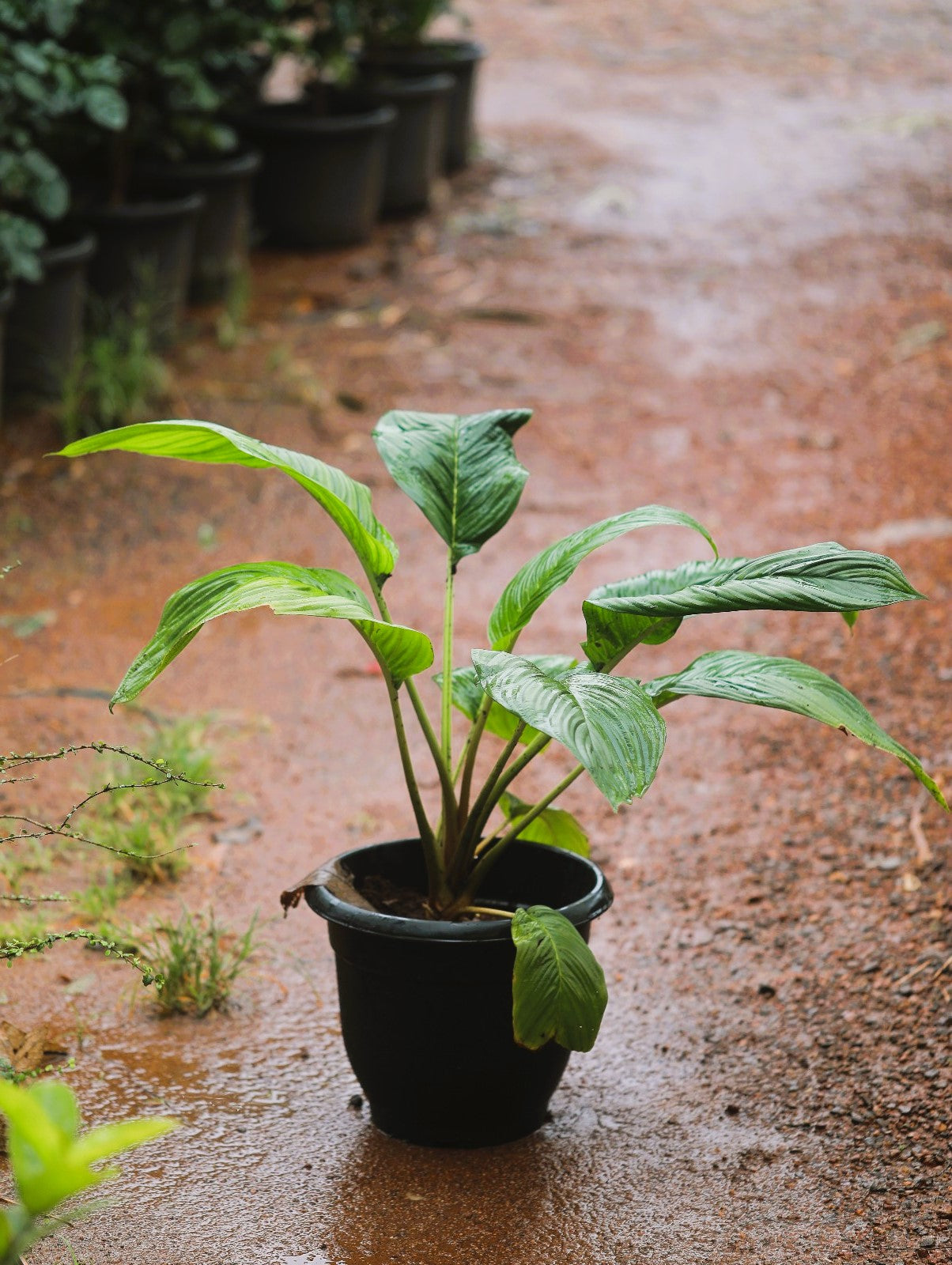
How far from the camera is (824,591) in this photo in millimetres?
1559

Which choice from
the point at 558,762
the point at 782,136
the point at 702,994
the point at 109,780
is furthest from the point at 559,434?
the point at 782,136

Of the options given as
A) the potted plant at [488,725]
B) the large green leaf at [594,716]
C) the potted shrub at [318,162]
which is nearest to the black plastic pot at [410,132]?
the potted shrub at [318,162]

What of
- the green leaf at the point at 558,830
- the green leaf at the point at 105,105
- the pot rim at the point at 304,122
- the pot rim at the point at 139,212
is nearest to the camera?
the green leaf at the point at 558,830

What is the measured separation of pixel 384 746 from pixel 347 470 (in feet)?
4.72

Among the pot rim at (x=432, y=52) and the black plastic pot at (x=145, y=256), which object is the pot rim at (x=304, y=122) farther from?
the black plastic pot at (x=145, y=256)

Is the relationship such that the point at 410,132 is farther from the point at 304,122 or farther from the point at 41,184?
the point at 41,184

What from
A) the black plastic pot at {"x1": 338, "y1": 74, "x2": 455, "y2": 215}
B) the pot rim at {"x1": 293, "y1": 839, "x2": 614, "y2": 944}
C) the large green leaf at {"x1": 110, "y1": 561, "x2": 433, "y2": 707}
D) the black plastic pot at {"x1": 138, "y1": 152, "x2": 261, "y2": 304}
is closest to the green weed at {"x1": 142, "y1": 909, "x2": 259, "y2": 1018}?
the pot rim at {"x1": 293, "y1": 839, "x2": 614, "y2": 944}

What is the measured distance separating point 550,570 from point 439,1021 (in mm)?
613

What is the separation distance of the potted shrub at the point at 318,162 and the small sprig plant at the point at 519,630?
13.4ft

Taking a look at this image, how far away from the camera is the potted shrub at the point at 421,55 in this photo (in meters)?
6.09

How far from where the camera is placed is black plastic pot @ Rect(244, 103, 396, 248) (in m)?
5.66

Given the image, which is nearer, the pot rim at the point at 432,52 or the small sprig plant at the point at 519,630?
the small sprig plant at the point at 519,630

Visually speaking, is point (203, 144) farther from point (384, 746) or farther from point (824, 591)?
point (824, 591)

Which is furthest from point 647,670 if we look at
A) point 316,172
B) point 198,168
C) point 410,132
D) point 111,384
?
point 410,132
